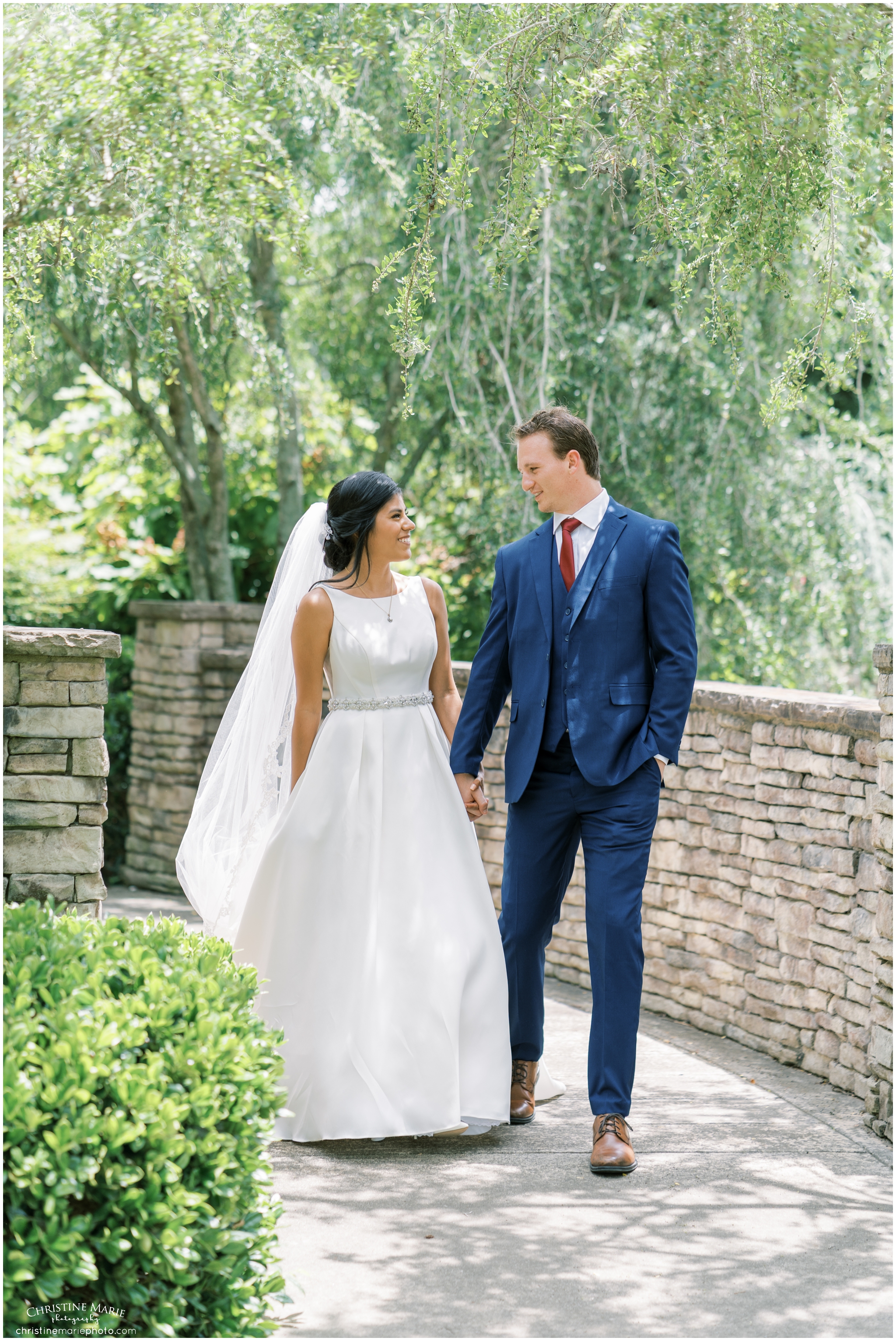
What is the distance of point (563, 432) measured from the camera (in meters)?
3.93

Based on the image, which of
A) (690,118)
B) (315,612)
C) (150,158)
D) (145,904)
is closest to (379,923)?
(315,612)

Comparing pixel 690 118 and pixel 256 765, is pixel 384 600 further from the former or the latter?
pixel 690 118

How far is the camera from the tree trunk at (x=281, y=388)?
21.8 feet

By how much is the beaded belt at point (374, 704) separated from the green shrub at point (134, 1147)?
1.51 metres

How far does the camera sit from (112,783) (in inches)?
333

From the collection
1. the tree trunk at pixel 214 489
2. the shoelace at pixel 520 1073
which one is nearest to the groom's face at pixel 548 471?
the shoelace at pixel 520 1073

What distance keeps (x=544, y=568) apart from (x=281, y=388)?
2.94 metres

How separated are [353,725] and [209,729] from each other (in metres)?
4.05

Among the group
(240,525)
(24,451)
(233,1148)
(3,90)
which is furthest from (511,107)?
(24,451)

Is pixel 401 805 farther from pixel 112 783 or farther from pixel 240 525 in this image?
pixel 240 525

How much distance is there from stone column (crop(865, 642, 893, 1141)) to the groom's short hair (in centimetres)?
110

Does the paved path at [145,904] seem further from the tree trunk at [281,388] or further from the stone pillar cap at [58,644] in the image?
the stone pillar cap at [58,644]

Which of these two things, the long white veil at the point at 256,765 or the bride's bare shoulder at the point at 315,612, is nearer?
the bride's bare shoulder at the point at 315,612

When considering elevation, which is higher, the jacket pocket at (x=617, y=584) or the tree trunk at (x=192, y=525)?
the tree trunk at (x=192, y=525)
